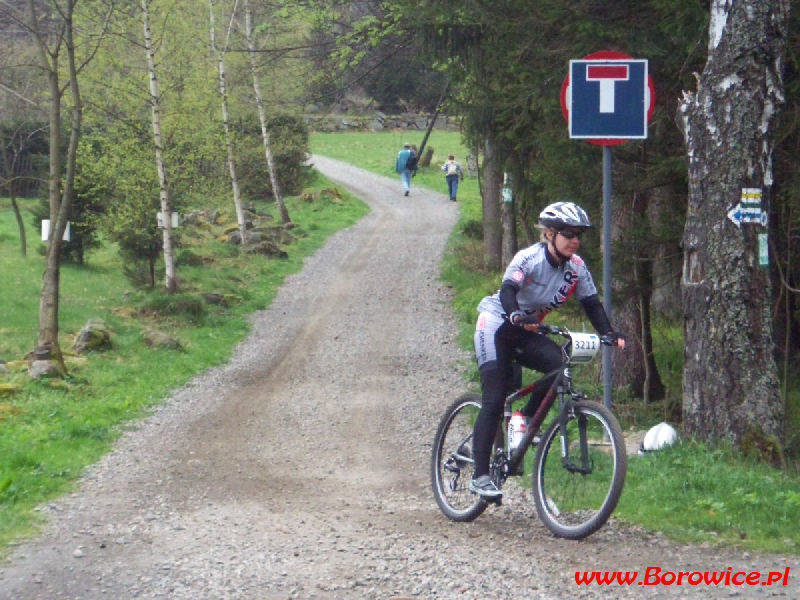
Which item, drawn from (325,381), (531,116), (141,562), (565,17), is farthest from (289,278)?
(141,562)

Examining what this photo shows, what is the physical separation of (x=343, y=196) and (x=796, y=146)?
33.8 metres

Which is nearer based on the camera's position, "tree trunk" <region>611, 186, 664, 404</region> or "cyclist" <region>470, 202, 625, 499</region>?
"cyclist" <region>470, 202, 625, 499</region>

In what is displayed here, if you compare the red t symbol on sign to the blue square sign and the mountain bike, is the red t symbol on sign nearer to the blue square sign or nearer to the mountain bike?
the blue square sign

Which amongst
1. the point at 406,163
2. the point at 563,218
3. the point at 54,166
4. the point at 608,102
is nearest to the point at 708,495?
the point at 563,218

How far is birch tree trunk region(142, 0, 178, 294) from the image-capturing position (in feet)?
69.3

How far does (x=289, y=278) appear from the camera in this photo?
1038 inches

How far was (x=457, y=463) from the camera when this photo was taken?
701 centimetres

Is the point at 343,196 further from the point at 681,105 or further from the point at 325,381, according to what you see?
the point at 681,105

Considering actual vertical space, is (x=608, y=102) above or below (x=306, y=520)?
above

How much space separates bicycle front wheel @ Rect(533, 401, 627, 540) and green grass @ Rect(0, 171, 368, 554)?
3337mm

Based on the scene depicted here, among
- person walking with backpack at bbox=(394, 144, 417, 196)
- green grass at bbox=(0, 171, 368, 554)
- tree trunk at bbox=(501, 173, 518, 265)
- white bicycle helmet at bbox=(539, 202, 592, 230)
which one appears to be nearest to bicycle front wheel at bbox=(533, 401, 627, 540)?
white bicycle helmet at bbox=(539, 202, 592, 230)

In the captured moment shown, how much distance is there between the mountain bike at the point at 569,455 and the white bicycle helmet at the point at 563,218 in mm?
595

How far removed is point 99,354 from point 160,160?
21.8 feet

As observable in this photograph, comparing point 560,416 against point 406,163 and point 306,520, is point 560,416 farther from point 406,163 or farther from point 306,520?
point 406,163
